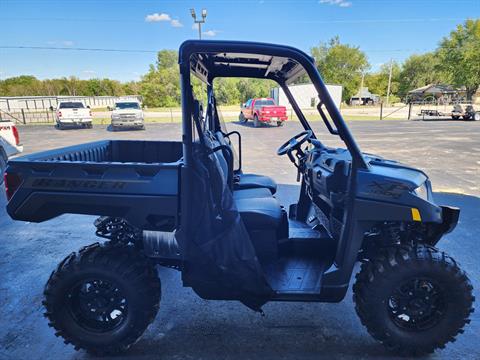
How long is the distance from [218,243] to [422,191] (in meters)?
1.42

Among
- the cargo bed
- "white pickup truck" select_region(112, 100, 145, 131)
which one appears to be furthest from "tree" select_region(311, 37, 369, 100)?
the cargo bed

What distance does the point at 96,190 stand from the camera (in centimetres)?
240

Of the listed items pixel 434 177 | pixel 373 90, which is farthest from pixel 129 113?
pixel 373 90

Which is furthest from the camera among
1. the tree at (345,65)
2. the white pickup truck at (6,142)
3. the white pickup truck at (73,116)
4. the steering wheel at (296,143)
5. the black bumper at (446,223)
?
the tree at (345,65)

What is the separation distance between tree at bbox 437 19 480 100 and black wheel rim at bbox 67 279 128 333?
4738cm

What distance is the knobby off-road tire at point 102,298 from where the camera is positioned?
96.3 inches

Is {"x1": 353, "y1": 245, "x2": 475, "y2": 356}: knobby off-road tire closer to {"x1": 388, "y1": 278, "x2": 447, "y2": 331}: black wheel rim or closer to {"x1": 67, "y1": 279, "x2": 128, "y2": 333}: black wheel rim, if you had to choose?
{"x1": 388, "y1": 278, "x2": 447, "y2": 331}: black wheel rim

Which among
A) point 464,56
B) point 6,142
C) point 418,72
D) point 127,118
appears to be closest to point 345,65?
point 418,72

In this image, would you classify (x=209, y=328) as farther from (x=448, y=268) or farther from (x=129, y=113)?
(x=129, y=113)

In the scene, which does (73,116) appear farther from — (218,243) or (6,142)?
(218,243)

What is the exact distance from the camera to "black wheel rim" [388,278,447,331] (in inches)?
94.7

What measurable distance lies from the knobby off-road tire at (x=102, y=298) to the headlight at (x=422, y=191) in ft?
6.17

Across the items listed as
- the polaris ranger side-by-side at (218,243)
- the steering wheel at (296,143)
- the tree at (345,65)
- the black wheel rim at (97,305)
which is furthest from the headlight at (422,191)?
the tree at (345,65)

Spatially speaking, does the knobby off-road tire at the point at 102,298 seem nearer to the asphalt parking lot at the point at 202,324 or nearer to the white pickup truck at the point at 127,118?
the asphalt parking lot at the point at 202,324
